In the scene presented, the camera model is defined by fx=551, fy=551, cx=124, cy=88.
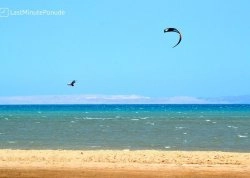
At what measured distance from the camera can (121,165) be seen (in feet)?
70.9

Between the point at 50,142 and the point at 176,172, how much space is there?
19.1 metres

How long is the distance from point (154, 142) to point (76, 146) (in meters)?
6.08

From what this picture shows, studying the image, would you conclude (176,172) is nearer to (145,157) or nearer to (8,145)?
(145,157)

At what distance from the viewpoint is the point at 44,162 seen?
22750 mm

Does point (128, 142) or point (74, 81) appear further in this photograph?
point (128, 142)

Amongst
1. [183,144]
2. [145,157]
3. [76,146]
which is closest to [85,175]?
[145,157]

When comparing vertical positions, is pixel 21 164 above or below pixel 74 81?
below

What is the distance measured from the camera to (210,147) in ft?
111

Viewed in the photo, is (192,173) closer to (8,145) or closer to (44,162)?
(44,162)

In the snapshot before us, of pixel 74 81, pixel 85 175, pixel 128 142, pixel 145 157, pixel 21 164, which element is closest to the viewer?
pixel 74 81

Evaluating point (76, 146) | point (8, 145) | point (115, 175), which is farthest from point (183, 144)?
point (115, 175)

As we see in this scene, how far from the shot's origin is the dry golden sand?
756 inches

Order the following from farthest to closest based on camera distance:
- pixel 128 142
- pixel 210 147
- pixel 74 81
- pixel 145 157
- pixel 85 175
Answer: pixel 128 142
pixel 210 147
pixel 145 157
pixel 85 175
pixel 74 81

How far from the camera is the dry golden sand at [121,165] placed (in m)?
19.2
